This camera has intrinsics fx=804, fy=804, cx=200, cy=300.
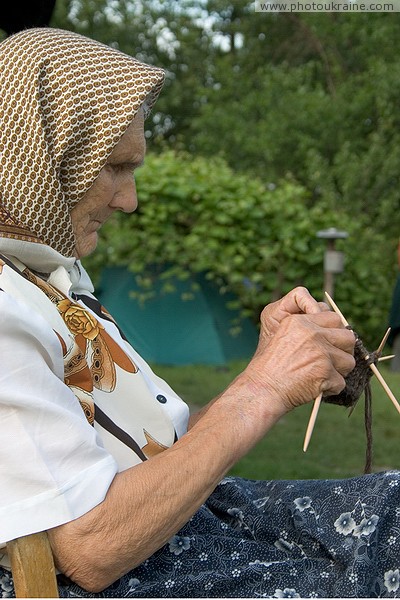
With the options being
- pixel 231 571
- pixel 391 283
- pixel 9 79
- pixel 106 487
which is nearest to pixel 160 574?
pixel 231 571

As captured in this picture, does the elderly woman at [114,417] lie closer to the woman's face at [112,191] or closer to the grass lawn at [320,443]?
the woman's face at [112,191]

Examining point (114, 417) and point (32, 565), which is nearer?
point (32, 565)

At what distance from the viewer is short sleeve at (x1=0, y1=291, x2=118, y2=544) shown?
3.70ft

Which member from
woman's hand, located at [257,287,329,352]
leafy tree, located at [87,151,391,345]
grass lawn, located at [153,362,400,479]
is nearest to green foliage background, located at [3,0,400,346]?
leafy tree, located at [87,151,391,345]

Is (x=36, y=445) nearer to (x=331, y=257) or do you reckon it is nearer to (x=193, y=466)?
(x=193, y=466)

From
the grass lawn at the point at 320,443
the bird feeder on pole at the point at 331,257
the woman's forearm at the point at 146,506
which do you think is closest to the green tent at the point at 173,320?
the grass lawn at the point at 320,443

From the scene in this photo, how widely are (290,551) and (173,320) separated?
5.39m

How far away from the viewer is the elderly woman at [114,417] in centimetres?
116

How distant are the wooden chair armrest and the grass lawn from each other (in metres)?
2.74

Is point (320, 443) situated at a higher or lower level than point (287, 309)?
lower

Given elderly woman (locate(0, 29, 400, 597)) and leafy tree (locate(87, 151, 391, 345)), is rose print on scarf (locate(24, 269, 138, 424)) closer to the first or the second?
elderly woman (locate(0, 29, 400, 597))

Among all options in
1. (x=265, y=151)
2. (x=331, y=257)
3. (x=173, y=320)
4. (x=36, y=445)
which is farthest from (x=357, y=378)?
(x=265, y=151)

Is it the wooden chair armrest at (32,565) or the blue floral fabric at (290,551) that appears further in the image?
the blue floral fabric at (290,551)

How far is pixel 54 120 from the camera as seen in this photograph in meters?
1.33
